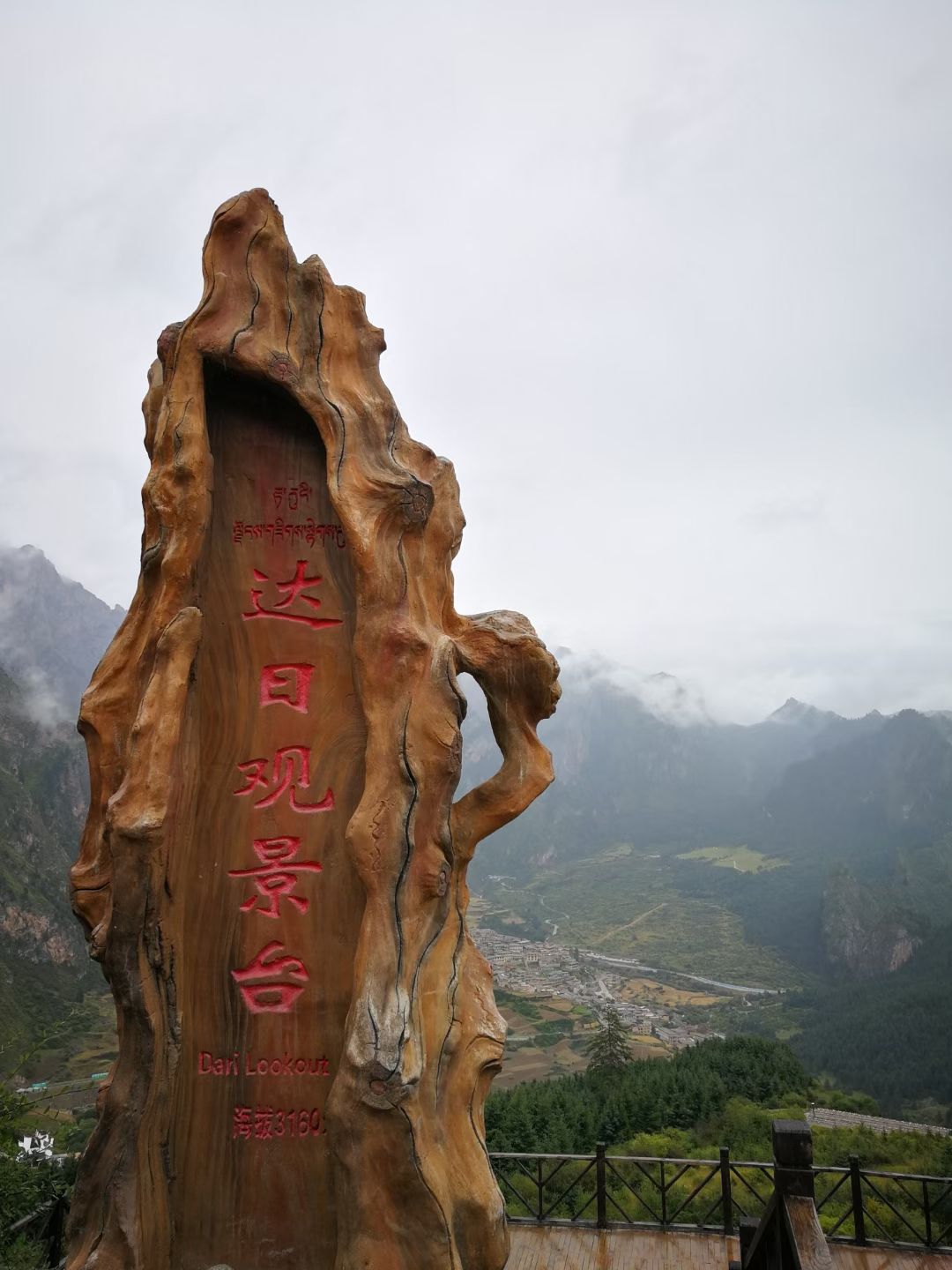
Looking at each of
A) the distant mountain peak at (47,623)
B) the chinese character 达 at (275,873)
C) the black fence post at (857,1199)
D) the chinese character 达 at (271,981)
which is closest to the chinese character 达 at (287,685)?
the chinese character 达 at (275,873)

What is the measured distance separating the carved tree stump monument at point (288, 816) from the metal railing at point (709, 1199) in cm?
294

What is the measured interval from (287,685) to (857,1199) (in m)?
6.04

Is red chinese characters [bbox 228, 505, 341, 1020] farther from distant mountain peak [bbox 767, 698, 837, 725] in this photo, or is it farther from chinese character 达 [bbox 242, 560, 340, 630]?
distant mountain peak [bbox 767, 698, 837, 725]

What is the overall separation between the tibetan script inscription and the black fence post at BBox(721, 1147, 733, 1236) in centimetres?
430

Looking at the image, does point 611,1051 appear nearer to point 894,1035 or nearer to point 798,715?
point 894,1035

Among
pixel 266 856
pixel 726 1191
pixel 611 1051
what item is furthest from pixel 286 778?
pixel 611 1051

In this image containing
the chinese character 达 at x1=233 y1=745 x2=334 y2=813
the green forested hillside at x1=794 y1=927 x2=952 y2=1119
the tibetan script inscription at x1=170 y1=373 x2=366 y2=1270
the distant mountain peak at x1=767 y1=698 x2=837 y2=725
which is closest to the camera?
the tibetan script inscription at x1=170 y1=373 x2=366 y2=1270

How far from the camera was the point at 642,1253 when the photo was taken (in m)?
Result: 6.78

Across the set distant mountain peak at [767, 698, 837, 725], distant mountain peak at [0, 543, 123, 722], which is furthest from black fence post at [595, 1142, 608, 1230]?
distant mountain peak at [767, 698, 837, 725]

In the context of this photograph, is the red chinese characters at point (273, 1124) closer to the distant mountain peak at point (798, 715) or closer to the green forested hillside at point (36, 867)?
the green forested hillside at point (36, 867)

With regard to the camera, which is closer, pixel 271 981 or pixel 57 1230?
pixel 271 981

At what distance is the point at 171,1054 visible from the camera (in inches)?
146

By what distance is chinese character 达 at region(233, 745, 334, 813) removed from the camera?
158 inches

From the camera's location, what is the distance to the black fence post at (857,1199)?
6569mm
